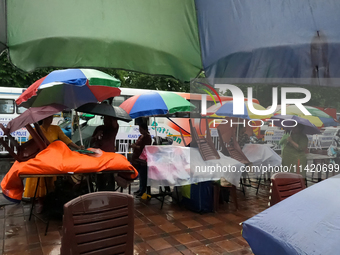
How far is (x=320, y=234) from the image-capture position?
1373 mm

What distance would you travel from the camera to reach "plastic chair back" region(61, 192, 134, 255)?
204 centimetres

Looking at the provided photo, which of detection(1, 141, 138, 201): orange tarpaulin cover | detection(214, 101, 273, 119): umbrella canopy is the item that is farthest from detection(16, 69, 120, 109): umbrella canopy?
detection(214, 101, 273, 119): umbrella canopy

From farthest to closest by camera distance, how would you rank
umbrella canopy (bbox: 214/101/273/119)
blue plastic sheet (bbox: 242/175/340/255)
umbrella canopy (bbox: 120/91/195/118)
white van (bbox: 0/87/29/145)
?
white van (bbox: 0/87/29/145) < umbrella canopy (bbox: 120/91/195/118) < umbrella canopy (bbox: 214/101/273/119) < blue plastic sheet (bbox: 242/175/340/255)

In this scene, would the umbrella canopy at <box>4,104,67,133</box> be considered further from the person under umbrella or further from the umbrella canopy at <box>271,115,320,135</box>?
the umbrella canopy at <box>271,115,320,135</box>

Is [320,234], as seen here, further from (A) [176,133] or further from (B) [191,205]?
(A) [176,133]

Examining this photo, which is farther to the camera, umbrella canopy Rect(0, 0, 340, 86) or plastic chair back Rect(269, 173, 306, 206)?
plastic chair back Rect(269, 173, 306, 206)

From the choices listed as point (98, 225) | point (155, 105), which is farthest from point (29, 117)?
point (155, 105)

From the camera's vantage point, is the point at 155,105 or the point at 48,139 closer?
the point at 48,139

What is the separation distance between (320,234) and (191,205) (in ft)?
12.5

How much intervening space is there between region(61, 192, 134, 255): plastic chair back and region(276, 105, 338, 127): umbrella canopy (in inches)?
57.9

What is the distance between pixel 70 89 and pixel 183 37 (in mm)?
2863

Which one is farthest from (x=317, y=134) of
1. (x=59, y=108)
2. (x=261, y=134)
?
(x=59, y=108)

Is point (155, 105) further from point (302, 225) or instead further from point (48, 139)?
point (302, 225)

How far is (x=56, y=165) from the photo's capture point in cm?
329
